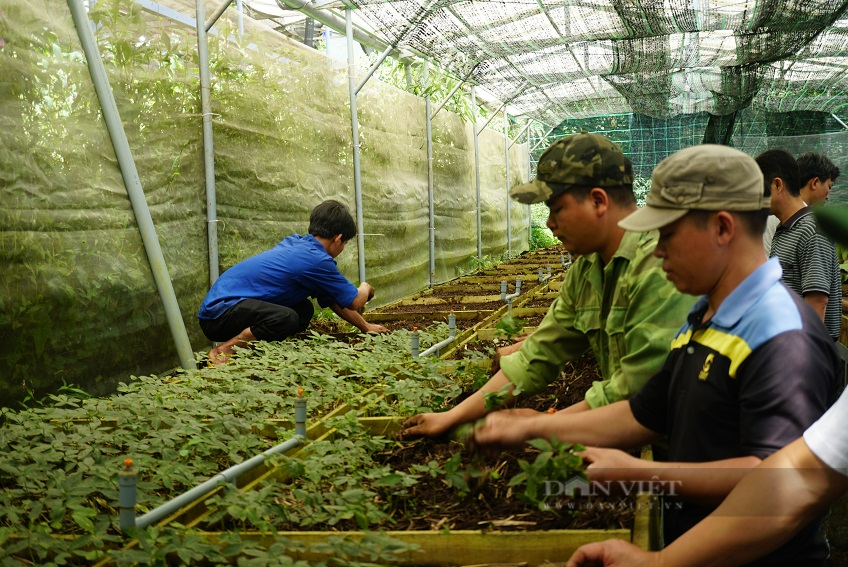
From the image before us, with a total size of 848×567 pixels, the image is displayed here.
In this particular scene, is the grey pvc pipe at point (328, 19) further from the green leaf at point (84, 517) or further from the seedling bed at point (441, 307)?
the green leaf at point (84, 517)

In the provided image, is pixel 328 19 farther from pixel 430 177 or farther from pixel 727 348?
pixel 727 348

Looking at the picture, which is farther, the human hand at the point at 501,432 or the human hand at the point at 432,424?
the human hand at the point at 432,424

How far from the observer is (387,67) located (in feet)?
41.3

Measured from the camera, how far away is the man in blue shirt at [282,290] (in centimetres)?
598

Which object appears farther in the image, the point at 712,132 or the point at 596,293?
the point at 712,132

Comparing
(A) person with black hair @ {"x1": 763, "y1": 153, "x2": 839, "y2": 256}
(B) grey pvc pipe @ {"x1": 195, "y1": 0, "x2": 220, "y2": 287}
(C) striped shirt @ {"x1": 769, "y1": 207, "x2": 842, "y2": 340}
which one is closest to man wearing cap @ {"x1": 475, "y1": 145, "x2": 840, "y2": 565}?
(C) striped shirt @ {"x1": 769, "y1": 207, "x2": 842, "y2": 340}

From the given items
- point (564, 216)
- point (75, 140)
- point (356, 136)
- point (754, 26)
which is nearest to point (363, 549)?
point (564, 216)

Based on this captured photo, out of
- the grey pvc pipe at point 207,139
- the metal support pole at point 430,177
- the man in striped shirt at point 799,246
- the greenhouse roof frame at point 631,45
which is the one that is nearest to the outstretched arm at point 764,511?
the man in striped shirt at point 799,246

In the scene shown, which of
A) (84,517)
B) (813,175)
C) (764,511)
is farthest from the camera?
(813,175)

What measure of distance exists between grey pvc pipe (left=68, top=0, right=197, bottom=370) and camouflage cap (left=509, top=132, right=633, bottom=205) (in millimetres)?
3472

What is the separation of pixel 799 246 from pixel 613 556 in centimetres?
297

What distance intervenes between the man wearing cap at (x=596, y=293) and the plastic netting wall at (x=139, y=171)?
116 inches

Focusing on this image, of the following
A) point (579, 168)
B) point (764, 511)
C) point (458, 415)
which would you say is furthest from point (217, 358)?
point (764, 511)

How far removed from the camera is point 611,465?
184 cm
